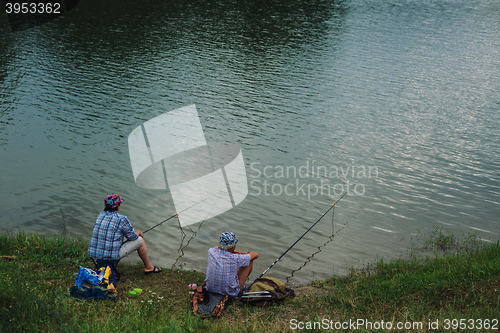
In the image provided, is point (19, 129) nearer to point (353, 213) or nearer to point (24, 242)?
point (24, 242)

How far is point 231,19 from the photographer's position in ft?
133

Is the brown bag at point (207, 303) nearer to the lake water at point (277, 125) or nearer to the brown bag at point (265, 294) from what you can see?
the brown bag at point (265, 294)

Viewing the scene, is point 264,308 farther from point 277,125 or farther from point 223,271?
point 277,125

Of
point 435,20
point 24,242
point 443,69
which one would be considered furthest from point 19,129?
point 435,20

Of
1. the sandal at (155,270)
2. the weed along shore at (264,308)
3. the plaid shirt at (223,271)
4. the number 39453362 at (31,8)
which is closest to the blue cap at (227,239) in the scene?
the plaid shirt at (223,271)

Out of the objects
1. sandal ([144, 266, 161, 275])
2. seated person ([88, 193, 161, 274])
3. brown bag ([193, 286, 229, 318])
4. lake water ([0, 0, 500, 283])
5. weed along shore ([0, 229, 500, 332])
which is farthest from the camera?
lake water ([0, 0, 500, 283])

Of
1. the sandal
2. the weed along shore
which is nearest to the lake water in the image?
the sandal

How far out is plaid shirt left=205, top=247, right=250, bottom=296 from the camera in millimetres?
7090

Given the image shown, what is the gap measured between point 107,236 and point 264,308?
2934 millimetres

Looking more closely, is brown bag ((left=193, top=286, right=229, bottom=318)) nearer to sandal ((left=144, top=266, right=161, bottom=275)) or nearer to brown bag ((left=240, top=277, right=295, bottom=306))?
brown bag ((left=240, top=277, right=295, bottom=306))

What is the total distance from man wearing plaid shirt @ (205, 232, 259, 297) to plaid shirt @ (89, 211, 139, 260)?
1696mm

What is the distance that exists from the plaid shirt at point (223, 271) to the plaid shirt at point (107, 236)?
5.57 feet

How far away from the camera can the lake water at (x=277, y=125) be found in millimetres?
10859

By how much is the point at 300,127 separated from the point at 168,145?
537 cm
